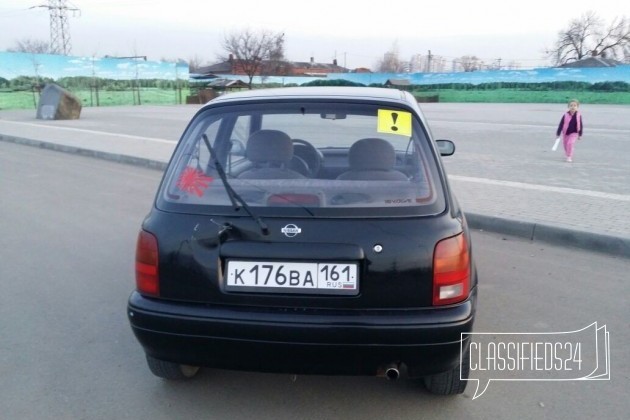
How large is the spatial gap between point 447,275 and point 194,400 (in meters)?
1.54

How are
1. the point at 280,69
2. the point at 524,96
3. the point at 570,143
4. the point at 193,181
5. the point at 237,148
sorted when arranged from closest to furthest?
the point at 193,181 → the point at 237,148 → the point at 570,143 → the point at 524,96 → the point at 280,69

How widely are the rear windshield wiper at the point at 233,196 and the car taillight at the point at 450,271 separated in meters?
0.81

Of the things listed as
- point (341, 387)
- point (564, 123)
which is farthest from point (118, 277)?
point (564, 123)

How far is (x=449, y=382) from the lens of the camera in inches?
120

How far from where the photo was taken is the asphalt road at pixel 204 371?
303 cm

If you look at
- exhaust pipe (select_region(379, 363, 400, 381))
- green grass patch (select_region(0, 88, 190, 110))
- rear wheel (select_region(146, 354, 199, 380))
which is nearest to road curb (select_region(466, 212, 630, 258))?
exhaust pipe (select_region(379, 363, 400, 381))

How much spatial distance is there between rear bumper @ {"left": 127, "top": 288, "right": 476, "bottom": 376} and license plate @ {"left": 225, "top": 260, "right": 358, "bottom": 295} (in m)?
0.10

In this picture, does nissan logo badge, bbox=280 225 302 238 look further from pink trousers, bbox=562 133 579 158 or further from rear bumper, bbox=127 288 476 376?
pink trousers, bbox=562 133 579 158

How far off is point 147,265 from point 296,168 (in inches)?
37.9

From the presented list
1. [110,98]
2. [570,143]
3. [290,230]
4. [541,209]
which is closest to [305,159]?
[290,230]

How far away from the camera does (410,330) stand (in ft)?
8.36

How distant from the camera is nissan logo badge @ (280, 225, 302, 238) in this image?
8.68 feet

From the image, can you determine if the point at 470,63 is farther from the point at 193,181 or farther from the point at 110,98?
the point at 193,181

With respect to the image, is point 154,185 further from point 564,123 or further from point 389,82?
point 389,82
